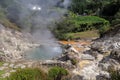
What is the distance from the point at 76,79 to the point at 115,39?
43.3ft

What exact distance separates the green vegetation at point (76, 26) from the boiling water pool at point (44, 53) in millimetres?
10855

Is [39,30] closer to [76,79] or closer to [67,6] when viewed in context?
[67,6]

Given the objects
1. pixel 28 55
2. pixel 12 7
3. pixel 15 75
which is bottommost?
pixel 28 55

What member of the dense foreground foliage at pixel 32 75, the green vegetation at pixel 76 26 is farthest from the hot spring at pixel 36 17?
the dense foreground foliage at pixel 32 75

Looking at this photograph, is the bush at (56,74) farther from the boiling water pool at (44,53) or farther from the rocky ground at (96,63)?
the boiling water pool at (44,53)

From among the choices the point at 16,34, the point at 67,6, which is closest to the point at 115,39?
the point at 16,34

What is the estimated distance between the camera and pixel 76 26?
54.9 metres

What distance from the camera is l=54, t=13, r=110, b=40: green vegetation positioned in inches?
1912

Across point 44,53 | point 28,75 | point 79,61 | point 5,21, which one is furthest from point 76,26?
point 28,75

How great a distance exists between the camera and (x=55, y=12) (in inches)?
2002

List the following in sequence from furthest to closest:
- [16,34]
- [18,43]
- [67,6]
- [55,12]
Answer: [67,6] < [55,12] < [16,34] < [18,43]

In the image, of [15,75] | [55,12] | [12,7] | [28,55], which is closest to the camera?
[15,75]

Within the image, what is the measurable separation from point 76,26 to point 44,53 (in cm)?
2318

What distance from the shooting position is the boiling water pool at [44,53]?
1192 inches
